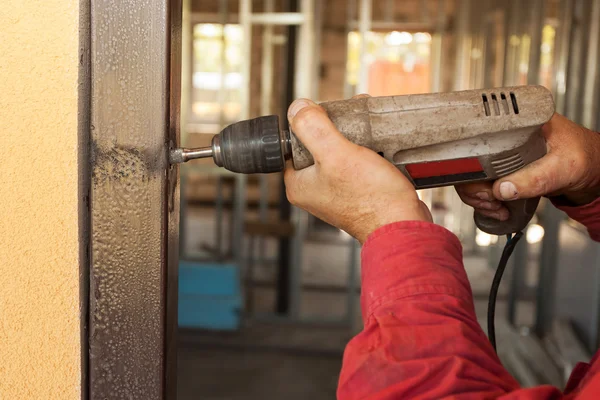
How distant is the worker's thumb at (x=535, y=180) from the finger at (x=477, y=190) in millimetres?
16

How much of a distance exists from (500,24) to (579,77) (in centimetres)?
237

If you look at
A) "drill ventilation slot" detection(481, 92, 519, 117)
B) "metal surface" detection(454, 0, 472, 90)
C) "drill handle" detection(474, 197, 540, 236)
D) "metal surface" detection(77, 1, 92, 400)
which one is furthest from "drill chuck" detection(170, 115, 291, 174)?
"metal surface" detection(454, 0, 472, 90)

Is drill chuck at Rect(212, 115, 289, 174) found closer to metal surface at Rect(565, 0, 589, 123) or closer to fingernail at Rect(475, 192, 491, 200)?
fingernail at Rect(475, 192, 491, 200)

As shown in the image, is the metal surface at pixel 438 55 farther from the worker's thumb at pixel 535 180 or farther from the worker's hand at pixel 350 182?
the worker's hand at pixel 350 182

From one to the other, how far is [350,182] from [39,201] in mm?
333

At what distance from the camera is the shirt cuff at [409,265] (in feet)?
2.10

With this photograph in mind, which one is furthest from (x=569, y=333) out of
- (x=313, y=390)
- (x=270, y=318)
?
(x=270, y=318)

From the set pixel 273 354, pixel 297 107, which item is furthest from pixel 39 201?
pixel 273 354

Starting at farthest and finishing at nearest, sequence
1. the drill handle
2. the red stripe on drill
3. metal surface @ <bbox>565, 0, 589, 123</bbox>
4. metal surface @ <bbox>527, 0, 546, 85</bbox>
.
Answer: metal surface @ <bbox>527, 0, 546, 85</bbox>, metal surface @ <bbox>565, 0, 589, 123</bbox>, the drill handle, the red stripe on drill

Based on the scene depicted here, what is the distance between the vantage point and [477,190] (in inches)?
38.5

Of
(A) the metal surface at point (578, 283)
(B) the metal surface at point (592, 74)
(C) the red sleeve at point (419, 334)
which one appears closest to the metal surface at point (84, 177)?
(C) the red sleeve at point (419, 334)

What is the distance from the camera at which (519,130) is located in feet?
2.74

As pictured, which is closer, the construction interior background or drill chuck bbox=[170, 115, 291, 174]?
drill chuck bbox=[170, 115, 291, 174]

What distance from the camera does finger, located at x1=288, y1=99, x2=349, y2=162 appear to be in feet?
2.41
